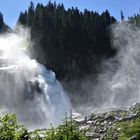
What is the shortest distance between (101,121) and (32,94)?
2814 cm

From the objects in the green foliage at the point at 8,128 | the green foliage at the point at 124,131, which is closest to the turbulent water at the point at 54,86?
the green foliage at the point at 124,131

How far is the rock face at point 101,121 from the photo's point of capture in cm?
7644

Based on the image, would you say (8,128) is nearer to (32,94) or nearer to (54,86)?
(32,94)

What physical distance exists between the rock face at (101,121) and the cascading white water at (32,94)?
41.5ft

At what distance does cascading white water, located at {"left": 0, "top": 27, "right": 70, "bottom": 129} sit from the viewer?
4094 inches

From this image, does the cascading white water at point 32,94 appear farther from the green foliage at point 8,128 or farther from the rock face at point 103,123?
the green foliage at point 8,128

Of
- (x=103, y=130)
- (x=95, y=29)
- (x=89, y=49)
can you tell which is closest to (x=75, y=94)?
(x=89, y=49)

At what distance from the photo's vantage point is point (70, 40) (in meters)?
134

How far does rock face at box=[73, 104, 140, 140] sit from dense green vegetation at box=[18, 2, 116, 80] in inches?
1427

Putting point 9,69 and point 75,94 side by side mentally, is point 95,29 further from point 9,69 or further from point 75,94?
point 9,69

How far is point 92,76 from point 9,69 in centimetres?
2558

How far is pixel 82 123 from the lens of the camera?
87812 mm

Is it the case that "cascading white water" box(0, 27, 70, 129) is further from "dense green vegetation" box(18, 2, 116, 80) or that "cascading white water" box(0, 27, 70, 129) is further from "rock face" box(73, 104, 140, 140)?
"rock face" box(73, 104, 140, 140)

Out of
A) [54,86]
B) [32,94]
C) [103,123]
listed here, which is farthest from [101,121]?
[54,86]
